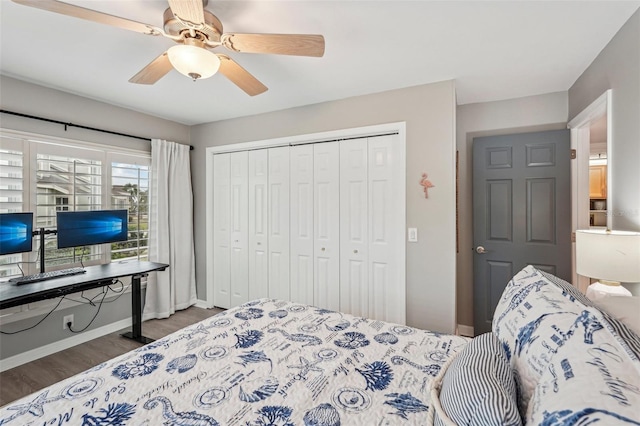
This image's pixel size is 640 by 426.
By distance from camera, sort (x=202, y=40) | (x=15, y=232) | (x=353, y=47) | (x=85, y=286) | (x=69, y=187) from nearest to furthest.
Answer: (x=202, y=40), (x=353, y=47), (x=15, y=232), (x=85, y=286), (x=69, y=187)

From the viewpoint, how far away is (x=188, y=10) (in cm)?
136

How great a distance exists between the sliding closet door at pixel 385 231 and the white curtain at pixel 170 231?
2498 mm

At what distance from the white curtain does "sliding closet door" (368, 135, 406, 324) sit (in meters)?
2.50

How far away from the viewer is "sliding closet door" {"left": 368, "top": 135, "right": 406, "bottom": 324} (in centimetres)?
288

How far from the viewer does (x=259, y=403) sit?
1156 mm

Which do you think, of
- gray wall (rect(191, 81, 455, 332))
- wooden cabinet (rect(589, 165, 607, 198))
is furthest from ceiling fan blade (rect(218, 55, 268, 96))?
wooden cabinet (rect(589, 165, 607, 198))

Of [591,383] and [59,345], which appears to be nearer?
[591,383]

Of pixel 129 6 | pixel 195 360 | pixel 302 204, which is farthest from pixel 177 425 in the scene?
pixel 302 204

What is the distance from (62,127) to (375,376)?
3.57 meters

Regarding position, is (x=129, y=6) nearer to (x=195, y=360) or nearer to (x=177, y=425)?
(x=195, y=360)

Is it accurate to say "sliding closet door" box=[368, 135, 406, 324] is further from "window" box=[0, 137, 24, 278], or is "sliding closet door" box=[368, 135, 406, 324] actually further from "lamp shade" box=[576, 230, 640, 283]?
"window" box=[0, 137, 24, 278]

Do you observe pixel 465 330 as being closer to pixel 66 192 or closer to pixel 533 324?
pixel 533 324

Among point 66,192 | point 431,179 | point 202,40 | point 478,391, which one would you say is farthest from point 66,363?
point 431,179

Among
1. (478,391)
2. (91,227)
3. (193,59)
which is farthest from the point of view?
(91,227)
